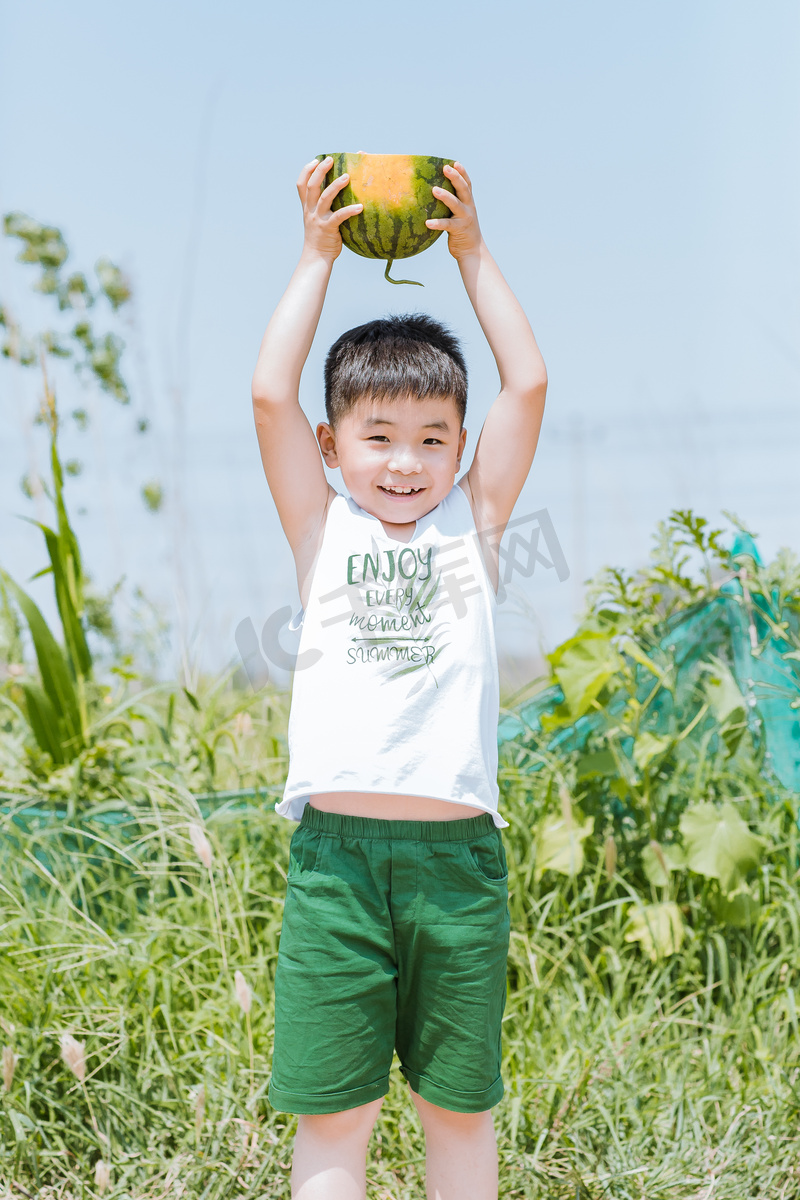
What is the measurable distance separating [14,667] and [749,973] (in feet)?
8.11

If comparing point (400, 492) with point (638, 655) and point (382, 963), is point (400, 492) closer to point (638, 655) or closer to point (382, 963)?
point (382, 963)

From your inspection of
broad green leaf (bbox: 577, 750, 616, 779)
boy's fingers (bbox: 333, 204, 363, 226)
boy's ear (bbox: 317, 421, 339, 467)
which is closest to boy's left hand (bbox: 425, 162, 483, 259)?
boy's fingers (bbox: 333, 204, 363, 226)

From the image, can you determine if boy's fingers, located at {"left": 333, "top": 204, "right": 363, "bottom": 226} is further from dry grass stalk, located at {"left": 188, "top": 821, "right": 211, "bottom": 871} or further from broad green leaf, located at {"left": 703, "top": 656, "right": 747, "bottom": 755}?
broad green leaf, located at {"left": 703, "top": 656, "right": 747, "bottom": 755}

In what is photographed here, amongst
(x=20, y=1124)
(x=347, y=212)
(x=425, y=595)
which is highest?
(x=347, y=212)

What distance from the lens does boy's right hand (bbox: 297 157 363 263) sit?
1707mm

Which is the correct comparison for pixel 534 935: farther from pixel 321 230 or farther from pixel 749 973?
pixel 321 230

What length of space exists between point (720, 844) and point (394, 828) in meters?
1.13

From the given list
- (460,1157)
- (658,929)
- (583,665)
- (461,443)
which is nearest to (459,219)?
(461,443)

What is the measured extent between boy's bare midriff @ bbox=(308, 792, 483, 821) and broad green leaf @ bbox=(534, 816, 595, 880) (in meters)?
0.89

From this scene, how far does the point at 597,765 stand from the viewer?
2568 mm

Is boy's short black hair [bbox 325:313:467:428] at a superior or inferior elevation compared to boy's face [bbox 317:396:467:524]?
superior

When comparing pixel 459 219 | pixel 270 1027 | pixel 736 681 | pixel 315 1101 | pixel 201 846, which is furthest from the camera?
pixel 736 681

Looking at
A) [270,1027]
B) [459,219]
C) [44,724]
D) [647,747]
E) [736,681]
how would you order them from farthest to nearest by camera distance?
[44,724], [736,681], [647,747], [270,1027], [459,219]

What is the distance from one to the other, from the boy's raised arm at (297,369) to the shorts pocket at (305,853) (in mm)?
510
